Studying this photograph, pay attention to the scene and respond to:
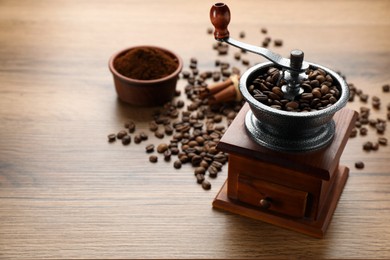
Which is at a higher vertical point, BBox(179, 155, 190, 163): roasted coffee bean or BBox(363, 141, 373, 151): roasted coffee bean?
BBox(363, 141, 373, 151): roasted coffee bean

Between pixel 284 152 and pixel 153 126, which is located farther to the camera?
pixel 153 126

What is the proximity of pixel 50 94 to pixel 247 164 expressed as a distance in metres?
0.76

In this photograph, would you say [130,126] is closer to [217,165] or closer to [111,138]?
[111,138]

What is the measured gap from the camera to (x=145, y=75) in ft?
6.42

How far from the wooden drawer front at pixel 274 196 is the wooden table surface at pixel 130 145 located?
5 cm

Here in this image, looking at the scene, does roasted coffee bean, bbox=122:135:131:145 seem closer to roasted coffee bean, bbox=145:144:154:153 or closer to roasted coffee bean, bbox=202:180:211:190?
roasted coffee bean, bbox=145:144:154:153

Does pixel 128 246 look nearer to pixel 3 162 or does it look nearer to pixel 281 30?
pixel 3 162

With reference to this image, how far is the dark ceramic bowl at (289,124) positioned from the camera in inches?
56.2

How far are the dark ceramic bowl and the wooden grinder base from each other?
2 cm

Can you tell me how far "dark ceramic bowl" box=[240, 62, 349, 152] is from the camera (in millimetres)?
1429

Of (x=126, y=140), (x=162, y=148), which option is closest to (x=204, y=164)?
(x=162, y=148)

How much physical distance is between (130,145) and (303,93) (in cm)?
57

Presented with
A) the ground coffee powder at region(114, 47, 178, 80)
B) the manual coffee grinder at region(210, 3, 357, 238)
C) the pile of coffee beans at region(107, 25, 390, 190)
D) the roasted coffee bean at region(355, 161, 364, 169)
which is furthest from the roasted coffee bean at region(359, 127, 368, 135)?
the ground coffee powder at region(114, 47, 178, 80)

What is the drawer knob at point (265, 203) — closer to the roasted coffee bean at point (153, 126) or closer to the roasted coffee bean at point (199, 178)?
the roasted coffee bean at point (199, 178)
